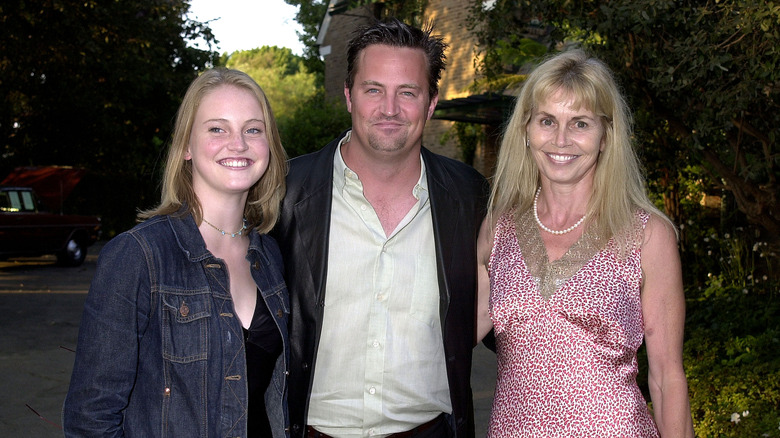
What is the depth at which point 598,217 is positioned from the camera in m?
3.05

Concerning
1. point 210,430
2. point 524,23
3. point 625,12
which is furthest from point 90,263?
point 210,430

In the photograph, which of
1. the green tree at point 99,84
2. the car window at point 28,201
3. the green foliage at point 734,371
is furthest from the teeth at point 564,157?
the car window at point 28,201

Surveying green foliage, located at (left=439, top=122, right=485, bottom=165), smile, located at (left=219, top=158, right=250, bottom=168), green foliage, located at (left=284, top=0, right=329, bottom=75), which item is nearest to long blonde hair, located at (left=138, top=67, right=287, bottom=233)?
smile, located at (left=219, top=158, right=250, bottom=168)

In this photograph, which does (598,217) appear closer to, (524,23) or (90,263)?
(524,23)

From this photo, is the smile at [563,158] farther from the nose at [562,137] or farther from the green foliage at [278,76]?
the green foliage at [278,76]

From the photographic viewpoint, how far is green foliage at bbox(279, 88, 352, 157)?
21.4m

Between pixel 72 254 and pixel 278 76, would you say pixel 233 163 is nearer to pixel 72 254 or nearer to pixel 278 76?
pixel 72 254

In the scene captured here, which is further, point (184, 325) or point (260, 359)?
point (260, 359)

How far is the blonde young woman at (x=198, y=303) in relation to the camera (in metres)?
2.27

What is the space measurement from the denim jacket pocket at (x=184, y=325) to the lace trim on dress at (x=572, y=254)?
52.1 inches

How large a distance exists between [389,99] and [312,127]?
18.2 m

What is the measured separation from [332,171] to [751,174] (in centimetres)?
449

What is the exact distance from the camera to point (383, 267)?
3.26m

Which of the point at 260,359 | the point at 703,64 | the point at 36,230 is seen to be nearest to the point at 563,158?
the point at 260,359
